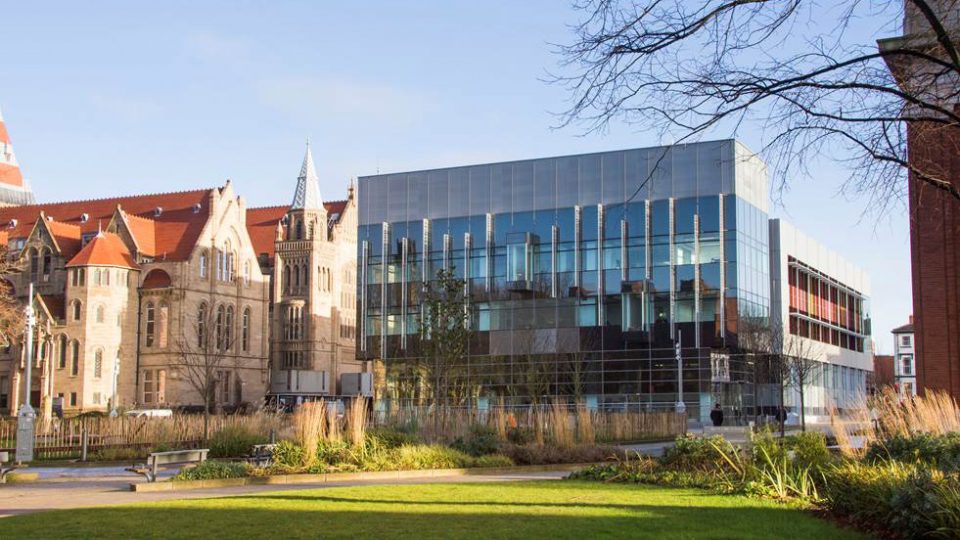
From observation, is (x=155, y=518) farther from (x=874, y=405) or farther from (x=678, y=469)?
(x=874, y=405)

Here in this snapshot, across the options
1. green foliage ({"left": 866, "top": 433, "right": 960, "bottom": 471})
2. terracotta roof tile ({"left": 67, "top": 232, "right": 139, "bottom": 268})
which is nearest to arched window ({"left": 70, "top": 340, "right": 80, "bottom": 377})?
terracotta roof tile ({"left": 67, "top": 232, "right": 139, "bottom": 268})

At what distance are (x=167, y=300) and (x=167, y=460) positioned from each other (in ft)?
233

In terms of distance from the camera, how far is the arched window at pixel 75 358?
84188 mm

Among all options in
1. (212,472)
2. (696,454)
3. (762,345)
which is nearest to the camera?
(696,454)

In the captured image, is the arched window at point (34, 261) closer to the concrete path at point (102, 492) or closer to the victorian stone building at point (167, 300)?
the victorian stone building at point (167, 300)

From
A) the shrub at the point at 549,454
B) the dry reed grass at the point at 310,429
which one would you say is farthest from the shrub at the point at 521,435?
the dry reed grass at the point at 310,429

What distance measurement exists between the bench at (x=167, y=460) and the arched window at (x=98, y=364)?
67.6 metres

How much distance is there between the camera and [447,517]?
12125 millimetres

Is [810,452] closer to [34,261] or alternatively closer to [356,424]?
[356,424]

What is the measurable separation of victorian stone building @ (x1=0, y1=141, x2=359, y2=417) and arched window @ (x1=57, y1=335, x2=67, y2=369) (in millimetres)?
81

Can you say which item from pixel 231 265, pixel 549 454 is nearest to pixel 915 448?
pixel 549 454

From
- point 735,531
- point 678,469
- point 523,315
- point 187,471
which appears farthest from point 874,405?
point 523,315

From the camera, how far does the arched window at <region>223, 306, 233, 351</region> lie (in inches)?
3538

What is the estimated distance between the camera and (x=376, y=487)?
1648 cm
